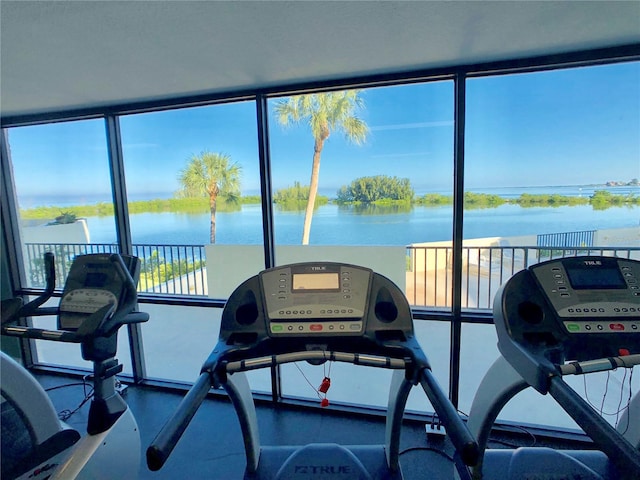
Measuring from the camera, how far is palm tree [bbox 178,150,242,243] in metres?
2.49

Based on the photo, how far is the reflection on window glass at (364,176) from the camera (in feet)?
7.06

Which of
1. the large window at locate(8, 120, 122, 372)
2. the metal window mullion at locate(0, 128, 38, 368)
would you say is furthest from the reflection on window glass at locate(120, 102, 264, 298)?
the metal window mullion at locate(0, 128, 38, 368)

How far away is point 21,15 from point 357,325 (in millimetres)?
1826

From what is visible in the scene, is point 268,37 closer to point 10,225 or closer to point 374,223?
point 374,223

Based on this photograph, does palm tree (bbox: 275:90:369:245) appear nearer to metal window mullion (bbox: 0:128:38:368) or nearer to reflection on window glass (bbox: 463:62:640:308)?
reflection on window glass (bbox: 463:62:640:308)

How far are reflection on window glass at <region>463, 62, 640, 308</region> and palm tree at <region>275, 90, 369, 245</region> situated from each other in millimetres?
756

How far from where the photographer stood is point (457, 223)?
200 cm

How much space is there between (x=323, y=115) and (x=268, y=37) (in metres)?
0.92

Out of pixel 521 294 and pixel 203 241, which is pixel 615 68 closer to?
pixel 521 294

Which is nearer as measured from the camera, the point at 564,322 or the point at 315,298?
the point at 564,322

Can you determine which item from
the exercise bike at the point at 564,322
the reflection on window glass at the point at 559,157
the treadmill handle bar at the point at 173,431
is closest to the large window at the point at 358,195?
the reflection on window glass at the point at 559,157

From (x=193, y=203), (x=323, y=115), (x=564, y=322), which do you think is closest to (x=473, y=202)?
(x=564, y=322)

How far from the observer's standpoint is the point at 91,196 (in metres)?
2.72

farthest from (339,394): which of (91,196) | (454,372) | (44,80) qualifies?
(44,80)
